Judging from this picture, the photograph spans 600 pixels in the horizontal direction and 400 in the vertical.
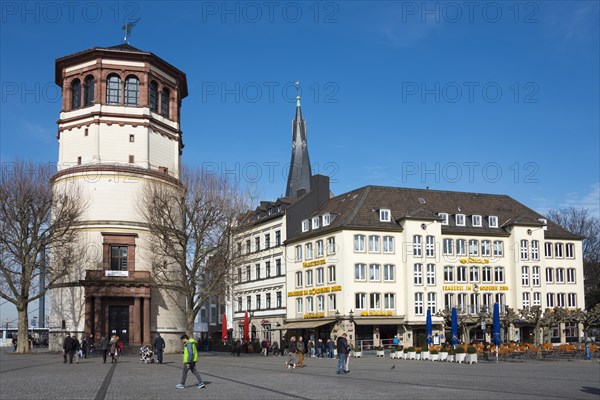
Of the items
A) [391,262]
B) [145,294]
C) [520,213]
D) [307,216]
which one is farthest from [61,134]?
[520,213]

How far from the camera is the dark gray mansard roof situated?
72.8 meters

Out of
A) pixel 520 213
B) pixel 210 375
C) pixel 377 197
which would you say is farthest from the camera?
pixel 520 213

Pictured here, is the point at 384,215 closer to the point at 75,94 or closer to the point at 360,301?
the point at 360,301

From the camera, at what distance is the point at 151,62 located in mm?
64688

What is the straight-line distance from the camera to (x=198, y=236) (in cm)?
5616

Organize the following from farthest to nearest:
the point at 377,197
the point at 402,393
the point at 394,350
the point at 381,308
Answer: the point at 377,197, the point at 381,308, the point at 394,350, the point at 402,393

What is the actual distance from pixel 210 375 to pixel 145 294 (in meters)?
29.2

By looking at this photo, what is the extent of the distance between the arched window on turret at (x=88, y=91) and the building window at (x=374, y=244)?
1100 inches

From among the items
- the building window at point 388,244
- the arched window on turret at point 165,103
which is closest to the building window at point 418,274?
the building window at point 388,244

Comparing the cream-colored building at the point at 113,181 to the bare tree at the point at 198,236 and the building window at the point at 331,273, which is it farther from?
the building window at the point at 331,273

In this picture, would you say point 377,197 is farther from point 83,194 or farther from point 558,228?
point 83,194

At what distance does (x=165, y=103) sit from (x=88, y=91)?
6789mm

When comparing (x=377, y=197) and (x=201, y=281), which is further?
(x=377, y=197)

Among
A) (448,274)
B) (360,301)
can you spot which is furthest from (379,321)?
(448,274)
